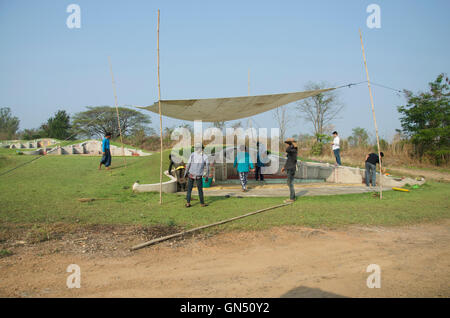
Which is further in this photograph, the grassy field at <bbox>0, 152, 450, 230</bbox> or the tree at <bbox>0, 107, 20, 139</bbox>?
the tree at <bbox>0, 107, 20, 139</bbox>

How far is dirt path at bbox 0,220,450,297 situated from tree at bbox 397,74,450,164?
1496 centimetres

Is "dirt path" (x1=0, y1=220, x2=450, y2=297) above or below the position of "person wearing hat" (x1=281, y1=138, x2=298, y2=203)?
below

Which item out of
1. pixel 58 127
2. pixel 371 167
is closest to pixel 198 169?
pixel 371 167

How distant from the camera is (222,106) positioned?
8312mm

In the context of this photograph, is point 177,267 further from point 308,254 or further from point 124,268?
point 308,254

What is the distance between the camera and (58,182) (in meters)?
9.45

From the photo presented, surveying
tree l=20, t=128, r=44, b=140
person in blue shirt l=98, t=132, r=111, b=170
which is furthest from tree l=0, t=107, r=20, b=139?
person in blue shirt l=98, t=132, r=111, b=170

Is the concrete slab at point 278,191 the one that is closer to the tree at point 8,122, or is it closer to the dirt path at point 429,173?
the dirt path at point 429,173

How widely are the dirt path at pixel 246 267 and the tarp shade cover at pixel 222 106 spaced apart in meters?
4.24

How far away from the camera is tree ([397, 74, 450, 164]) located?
1658 centimetres

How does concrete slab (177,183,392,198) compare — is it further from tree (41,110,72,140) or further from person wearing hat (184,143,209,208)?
tree (41,110,72,140)

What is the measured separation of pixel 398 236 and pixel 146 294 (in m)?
4.34

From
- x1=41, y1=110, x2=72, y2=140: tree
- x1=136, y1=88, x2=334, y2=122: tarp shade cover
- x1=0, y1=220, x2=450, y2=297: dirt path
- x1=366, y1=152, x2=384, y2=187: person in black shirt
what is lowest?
x1=0, y1=220, x2=450, y2=297: dirt path

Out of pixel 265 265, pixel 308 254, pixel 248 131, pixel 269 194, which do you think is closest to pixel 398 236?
pixel 308 254
